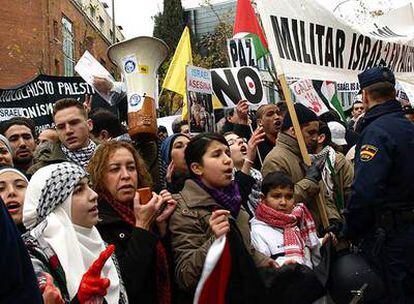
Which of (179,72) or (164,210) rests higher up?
(179,72)

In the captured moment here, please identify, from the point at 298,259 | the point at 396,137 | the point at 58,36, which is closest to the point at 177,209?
the point at 298,259

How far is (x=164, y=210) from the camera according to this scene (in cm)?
333

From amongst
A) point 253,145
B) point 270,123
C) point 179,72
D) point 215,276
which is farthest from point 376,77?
point 179,72

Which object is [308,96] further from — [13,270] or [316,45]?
[13,270]

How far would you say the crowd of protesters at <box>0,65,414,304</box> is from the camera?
252 cm

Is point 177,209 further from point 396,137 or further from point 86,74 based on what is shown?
point 86,74

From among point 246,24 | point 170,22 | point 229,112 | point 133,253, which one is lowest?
point 133,253

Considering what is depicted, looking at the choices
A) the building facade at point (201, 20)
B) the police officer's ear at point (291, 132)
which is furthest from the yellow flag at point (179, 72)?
the building facade at point (201, 20)

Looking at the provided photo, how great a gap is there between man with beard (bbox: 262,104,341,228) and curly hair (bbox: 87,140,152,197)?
53.9 inches

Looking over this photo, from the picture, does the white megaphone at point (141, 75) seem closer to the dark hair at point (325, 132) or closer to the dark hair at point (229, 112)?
the dark hair at point (325, 132)

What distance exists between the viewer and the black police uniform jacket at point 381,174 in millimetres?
3949

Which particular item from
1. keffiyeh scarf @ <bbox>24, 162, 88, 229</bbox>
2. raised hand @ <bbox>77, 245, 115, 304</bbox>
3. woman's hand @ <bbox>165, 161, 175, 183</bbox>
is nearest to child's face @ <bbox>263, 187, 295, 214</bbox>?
woman's hand @ <bbox>165, 161, 175, 183</bbox>

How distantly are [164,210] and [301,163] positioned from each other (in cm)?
183

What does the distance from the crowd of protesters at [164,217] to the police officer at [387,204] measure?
0.05 metres
